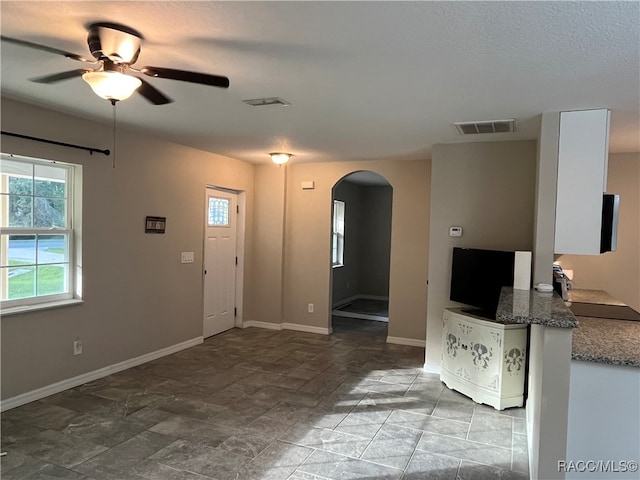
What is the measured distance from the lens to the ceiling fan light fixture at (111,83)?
6.54 feet

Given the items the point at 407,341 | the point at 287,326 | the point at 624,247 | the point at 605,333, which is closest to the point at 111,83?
the point at 605,333

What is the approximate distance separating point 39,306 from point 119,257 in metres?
0.86

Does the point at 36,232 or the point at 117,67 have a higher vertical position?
the point at 117,67

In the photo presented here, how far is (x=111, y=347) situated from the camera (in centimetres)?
418

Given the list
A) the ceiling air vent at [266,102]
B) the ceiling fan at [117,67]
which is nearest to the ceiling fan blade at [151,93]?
the ceiling fan at [117,67]

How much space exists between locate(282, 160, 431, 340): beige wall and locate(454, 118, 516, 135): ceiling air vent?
1.56 metres

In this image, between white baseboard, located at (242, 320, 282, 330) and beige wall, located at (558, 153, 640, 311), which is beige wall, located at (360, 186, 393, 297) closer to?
white baseboard, located at (242, 320, 282, 330)

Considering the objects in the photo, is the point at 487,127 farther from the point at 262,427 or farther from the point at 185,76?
the point at 262,427

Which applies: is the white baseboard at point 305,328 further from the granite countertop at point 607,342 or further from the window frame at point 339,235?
the granite countertop at point 607,342

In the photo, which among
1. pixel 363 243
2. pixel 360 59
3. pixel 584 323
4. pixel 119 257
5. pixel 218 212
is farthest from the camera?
pixel 363 243

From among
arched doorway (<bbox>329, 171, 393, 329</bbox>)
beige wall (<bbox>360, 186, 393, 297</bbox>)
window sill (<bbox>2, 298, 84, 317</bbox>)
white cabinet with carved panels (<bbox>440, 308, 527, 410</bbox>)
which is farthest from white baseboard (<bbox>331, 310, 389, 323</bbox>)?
window sill (<bbox>2, 298, 84, 317</bbox>)

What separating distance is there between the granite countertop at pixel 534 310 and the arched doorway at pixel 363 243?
5.52 meters

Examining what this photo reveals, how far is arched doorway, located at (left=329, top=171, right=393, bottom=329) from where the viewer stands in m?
8.43

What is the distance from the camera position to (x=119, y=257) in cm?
424
